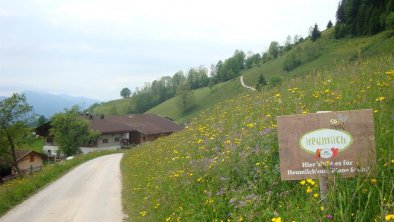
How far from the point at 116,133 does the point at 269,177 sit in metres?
74.3

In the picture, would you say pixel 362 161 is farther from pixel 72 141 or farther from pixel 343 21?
pixel 343 21

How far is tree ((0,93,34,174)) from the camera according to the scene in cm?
4797

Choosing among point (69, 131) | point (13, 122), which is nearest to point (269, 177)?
point (13, 122)

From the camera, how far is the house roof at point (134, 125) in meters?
77.7

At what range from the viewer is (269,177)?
18.5 feet

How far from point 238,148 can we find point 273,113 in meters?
1.72

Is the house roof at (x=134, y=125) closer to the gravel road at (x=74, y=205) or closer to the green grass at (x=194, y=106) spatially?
the green grass at (x=194, y=106)

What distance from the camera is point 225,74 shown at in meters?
150

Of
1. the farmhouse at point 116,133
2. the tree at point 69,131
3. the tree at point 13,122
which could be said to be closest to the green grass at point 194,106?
the farmhouse at point 116,133

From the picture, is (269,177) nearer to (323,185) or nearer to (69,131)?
(323,185)

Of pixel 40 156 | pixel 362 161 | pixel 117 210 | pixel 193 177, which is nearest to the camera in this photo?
pixel 362 161

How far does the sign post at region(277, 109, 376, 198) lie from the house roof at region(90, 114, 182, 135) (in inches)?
2869

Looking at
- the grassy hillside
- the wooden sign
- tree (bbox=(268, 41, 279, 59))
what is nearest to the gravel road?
the wooden sign

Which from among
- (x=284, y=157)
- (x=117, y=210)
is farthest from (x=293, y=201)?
(x=117, y=210)
